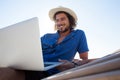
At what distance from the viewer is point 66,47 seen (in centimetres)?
175

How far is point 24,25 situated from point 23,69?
0.67 ft

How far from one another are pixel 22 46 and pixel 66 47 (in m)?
0.90

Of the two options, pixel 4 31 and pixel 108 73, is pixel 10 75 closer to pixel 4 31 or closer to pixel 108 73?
pixel 4 31

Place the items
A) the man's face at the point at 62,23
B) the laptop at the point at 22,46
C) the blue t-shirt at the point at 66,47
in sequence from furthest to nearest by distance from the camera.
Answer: the man's face at the point at 62,23
the blue t-shirt at the point at 66,47
the laptop at the point at 22,46

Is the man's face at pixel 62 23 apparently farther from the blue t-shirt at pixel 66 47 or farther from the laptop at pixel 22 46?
the laptop at pixel 22 46

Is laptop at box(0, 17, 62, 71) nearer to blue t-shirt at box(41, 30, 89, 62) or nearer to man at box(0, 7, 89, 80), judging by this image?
man at box(0, 7, 89, 80)

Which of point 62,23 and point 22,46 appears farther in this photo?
point 62,23

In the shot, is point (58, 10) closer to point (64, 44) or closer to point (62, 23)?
point (62, 23)

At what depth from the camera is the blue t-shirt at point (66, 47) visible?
5.57 ft

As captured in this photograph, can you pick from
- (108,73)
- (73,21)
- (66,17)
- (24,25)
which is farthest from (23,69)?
(73,21)

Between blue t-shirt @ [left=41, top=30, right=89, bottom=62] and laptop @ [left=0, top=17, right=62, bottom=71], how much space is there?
0.77 metres

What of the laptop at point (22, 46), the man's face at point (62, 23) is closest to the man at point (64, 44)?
the man's face at point (62, 23)

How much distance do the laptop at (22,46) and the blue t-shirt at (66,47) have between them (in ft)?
2.52

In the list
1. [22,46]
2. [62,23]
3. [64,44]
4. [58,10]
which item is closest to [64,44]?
[64,44]
